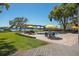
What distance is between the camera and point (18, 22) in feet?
35.6

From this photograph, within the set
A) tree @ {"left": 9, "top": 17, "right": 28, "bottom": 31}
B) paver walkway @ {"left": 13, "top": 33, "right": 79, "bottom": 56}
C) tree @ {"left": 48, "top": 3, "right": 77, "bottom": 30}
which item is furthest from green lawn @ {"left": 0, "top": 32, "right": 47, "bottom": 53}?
tree @ {"left": 48, "top": 3, "right": 77, "bottom": 30}

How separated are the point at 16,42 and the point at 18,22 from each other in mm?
Result: 1025

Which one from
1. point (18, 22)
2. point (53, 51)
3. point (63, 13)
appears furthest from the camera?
point (63, 13)

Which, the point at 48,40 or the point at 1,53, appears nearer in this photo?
the point at 1,53

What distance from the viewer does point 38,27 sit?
35.2ft

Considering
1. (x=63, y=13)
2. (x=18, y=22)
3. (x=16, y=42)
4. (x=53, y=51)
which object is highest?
(x=63, y=13)

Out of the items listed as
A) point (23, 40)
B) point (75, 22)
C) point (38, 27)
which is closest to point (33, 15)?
point (38, 27)

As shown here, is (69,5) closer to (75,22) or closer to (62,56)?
(75,22)

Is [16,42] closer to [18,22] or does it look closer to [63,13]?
[18,22]

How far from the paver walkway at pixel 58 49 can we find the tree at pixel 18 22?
1.05 metres

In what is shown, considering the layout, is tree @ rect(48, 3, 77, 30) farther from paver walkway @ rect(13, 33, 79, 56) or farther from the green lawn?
the green lawn

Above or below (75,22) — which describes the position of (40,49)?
below

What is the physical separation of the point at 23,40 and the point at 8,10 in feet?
5.47

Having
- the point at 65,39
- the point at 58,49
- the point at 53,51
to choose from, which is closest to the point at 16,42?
the point at 53,51
